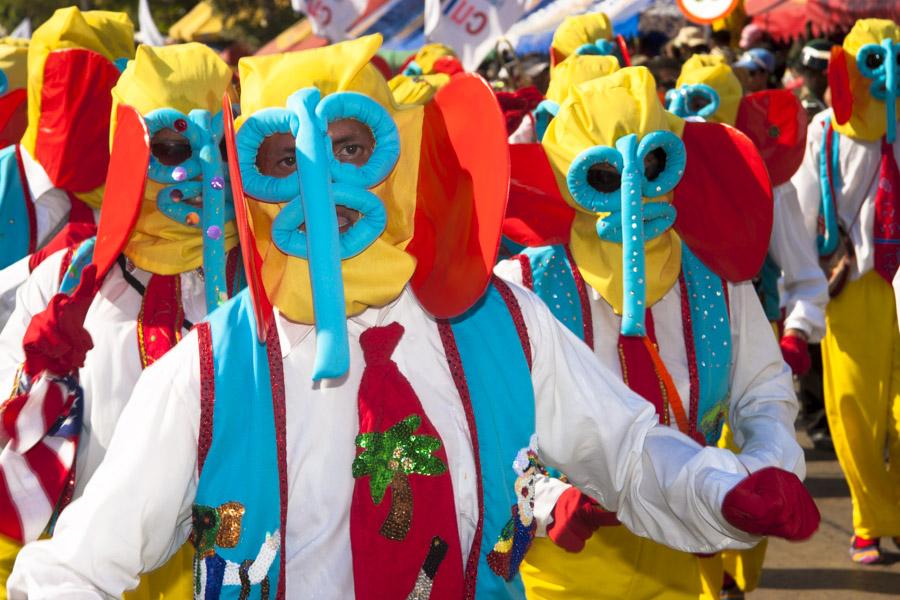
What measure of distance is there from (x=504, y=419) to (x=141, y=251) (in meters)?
1.47

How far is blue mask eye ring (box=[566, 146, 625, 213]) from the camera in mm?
3709

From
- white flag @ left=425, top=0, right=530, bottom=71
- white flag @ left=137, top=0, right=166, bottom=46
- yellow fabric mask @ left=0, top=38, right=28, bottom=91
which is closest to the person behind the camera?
yellow fabric mask @ left=0, top=38, right=28, bottom=91

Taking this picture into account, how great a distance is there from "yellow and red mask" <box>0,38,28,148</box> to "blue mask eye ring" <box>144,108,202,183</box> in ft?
8.09

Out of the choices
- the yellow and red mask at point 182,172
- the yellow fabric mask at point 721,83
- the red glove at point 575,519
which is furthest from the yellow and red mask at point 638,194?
the yellow fabric mask at point 721,83

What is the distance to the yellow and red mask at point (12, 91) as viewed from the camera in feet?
19.4

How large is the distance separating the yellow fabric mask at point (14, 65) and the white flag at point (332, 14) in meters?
4.05

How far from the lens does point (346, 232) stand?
241 centimetres

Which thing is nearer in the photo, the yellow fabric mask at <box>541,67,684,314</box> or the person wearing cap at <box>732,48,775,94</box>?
the yellow fabric mask at <box>541,67,684,314</box>

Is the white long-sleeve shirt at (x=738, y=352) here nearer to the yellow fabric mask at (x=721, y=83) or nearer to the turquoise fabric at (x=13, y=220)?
the turquoise fabric at (x=13, y=220)

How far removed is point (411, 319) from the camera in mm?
2553

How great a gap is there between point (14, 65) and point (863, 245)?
3.78 meters

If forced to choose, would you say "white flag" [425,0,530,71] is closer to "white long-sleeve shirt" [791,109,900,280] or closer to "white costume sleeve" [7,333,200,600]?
"white long-sleeve shirt" [791,109,900,280]

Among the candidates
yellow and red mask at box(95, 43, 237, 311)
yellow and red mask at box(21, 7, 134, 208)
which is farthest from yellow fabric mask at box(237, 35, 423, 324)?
yellow and red mask at box(21, 7, 134, 208)

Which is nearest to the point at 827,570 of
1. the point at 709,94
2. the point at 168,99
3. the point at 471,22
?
the point at 709,94
